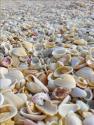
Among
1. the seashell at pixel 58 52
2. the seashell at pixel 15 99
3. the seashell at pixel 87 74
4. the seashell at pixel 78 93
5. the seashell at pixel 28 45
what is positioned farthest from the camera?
the seashell at pixel 28 45

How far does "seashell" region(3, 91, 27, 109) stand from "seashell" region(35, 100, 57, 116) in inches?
3.2

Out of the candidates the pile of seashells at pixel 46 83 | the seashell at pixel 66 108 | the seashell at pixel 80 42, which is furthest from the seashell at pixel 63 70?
the seashell at pixel 80 42

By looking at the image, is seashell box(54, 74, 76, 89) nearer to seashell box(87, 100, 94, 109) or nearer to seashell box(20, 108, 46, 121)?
seashell box(87, 100, 94, 109)

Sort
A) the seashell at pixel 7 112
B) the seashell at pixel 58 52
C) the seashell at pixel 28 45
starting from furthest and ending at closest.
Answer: the seashell at pixel 28 45
the seashell at pixel 58 52
the seashell at pixel 7 112

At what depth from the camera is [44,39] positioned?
9.50 ft

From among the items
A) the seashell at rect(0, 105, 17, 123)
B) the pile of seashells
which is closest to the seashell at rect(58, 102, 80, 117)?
the pile of seashells

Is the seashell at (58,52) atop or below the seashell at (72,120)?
atop

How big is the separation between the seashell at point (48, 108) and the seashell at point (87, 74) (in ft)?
1.11

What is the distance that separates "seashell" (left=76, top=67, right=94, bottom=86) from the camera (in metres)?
2.02

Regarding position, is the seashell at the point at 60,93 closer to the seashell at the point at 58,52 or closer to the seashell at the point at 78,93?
the seashell at the point at 78,93

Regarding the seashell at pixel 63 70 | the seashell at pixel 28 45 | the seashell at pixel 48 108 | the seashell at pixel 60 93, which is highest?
the seashell at pixel 28 45

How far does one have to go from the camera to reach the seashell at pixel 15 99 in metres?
1.75

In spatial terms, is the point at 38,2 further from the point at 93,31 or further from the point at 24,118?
the point at 24,118

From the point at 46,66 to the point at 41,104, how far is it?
0.47 meters
